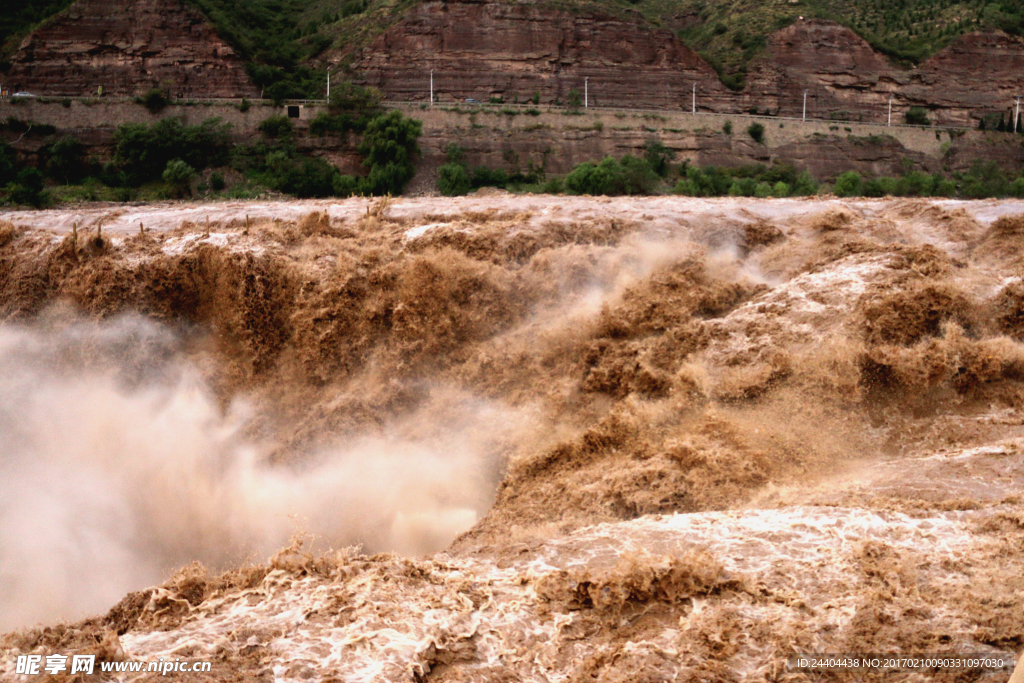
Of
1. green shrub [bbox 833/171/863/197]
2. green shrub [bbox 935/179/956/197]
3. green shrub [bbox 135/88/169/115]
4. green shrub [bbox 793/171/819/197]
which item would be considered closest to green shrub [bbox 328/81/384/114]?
green shrub [bbox 135/88/169/115]

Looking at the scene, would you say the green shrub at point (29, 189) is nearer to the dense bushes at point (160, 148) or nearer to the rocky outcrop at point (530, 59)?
the dense bushes at point (160, 148)

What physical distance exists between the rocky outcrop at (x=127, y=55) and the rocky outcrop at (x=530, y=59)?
846 centimetres

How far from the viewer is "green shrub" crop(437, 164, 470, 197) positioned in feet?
125

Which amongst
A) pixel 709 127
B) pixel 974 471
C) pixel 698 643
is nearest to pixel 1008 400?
pixel 974 471

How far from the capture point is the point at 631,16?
171 feet

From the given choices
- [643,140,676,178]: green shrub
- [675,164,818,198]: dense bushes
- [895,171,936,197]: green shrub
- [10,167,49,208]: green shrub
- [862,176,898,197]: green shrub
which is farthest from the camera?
[643,140,676,178]: green shrub

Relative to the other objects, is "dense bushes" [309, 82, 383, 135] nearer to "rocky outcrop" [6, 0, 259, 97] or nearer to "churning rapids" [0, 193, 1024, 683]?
"rocky outcrop" [6, 0, 259, 97]

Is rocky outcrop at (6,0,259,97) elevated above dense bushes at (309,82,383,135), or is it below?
above

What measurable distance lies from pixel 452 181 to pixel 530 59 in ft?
51.9

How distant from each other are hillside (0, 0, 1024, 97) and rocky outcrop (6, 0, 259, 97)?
4.49ft

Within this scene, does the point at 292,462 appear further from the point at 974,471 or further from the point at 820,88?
the point at 820,88

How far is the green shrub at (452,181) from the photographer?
3812 centimetres

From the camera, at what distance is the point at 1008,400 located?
8508 mm

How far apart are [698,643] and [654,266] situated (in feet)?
21.0
